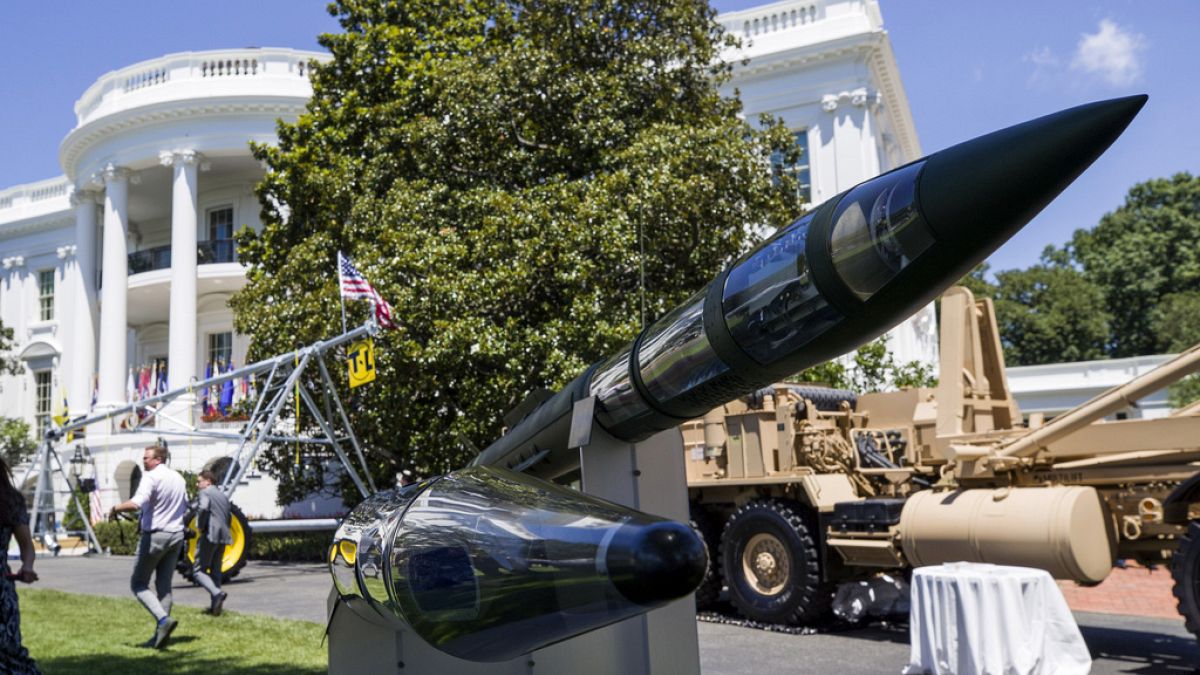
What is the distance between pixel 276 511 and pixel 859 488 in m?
20.6

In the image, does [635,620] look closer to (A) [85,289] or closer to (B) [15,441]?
(A) [85,289]

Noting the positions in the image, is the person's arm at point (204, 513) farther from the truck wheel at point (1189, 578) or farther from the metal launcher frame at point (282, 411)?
the truck wheel at point (1189, 578)

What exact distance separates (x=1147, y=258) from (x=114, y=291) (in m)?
38.3

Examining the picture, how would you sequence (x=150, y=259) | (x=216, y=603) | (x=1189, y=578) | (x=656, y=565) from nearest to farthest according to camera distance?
(x=656, y=565)
(x=1189, y=578)
(x=216, y=603)
(x=150, y=259)

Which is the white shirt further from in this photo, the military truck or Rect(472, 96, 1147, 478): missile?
Rect(472, 96, 1147, 478): missile

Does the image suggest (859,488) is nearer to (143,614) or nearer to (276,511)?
(143,614)

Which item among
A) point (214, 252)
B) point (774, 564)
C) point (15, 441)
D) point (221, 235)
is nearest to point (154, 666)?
point (774, 564)

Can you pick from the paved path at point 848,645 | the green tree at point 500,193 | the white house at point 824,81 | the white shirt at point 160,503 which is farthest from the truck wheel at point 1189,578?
the white house at point 824,81

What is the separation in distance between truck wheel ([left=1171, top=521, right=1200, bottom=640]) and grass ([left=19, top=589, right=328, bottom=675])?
6.02m

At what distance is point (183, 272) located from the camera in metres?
27.8

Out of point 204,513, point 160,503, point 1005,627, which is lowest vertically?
point 1005,627

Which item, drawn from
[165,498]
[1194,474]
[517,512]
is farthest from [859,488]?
[517,512]

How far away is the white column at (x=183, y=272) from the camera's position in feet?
88.9

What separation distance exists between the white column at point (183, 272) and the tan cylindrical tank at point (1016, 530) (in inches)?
895
